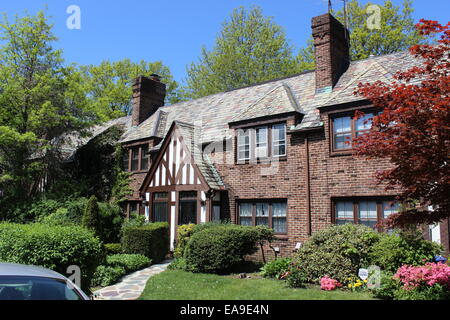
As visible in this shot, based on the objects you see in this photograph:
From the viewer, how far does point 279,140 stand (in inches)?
596

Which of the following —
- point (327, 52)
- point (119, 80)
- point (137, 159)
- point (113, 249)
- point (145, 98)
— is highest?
point (119, 80)

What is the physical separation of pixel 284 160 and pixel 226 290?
6.66m

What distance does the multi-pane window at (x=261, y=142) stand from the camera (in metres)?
15.1

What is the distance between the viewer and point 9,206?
65.9 feet

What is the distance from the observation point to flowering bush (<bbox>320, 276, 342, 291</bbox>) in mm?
9328

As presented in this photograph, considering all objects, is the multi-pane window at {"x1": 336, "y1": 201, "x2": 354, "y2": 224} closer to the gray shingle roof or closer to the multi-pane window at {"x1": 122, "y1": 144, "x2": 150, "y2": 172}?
the gray shingle roof

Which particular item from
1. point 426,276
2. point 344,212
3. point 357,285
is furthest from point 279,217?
point 426,276

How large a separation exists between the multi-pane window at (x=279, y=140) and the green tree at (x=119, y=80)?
92.1ft

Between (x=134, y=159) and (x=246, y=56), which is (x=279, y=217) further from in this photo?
(x=246, y=56)

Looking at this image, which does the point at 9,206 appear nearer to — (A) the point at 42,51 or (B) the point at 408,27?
(A) the point at 42,51

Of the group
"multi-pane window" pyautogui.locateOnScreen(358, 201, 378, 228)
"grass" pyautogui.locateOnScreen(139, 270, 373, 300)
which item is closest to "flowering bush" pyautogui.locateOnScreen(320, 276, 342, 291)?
"grass" pyautogui.locateOnScreen(139, 270, 373, 300)

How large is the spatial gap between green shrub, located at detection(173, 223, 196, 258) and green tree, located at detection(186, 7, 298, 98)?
72.5ft

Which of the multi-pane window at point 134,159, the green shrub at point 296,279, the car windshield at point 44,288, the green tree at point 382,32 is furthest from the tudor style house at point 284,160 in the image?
the green tree at point 382,32
